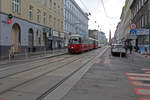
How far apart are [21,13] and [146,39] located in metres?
20.8

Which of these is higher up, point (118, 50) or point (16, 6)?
point (16, 6)

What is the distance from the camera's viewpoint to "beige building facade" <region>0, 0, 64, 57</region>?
68.2 ft

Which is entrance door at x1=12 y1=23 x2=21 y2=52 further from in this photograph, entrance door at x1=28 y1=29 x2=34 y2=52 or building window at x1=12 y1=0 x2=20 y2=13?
entrance door at x1=28 y1=29 x2=34 y2=52

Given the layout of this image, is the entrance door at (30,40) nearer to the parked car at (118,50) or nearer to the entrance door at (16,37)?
the entrance door at (16,37)

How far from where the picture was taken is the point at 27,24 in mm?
26328

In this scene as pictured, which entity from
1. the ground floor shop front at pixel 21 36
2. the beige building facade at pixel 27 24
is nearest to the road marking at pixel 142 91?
the ground floor shop front at pixel 21 36

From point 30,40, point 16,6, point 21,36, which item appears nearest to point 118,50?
point 21,36

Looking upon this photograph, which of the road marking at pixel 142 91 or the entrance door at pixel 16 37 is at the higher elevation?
the entrance door at pixel 16 37

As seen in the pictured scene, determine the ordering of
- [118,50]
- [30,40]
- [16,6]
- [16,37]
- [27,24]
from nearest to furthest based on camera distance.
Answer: [118,50]
[16,6]
[16,37]
[27,24]
[30,40]

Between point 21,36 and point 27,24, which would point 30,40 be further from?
point 21,36

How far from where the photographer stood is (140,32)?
1698 centimetres

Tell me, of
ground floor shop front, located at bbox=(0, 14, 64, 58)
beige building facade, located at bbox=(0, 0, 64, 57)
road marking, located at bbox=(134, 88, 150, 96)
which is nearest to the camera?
→ road marking, located at bbox=(134, 88, 150, 96)

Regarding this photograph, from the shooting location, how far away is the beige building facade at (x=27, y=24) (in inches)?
819

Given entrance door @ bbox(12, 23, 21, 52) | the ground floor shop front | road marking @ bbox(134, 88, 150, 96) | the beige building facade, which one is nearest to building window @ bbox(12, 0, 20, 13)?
the beige building facade
